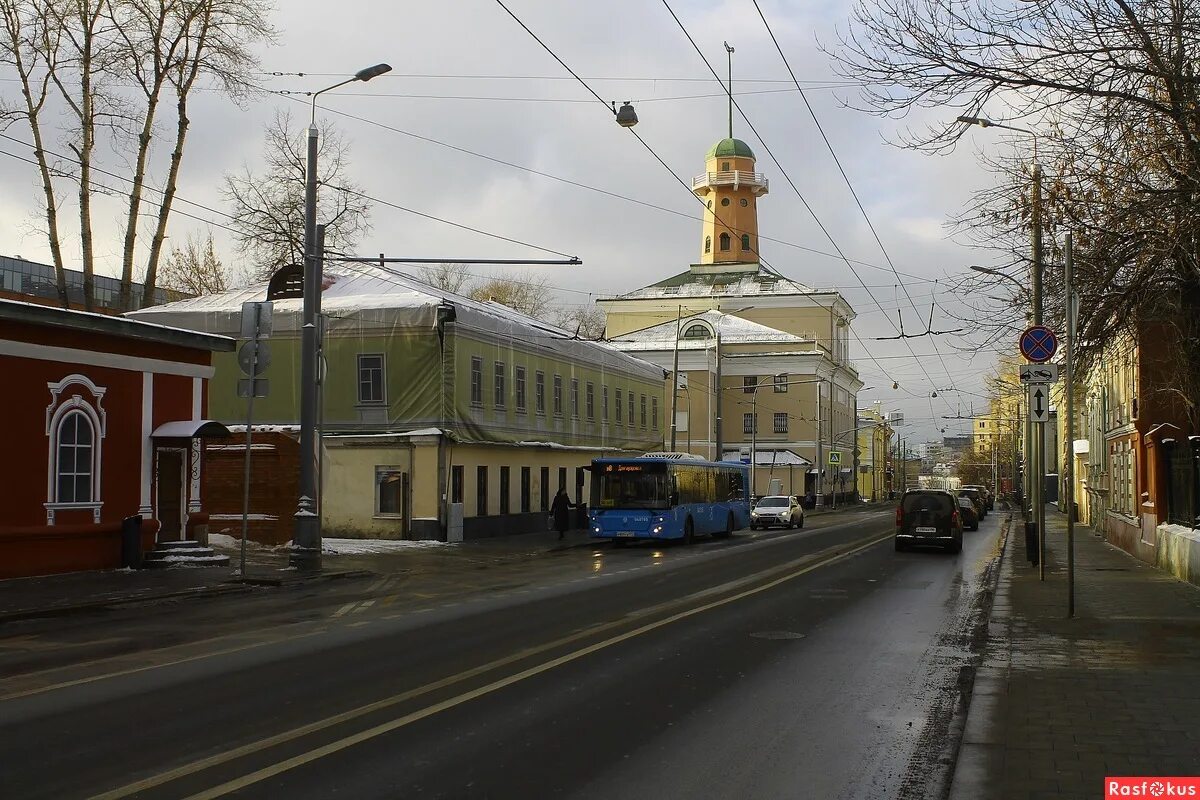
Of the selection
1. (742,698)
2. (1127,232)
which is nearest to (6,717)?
(742,698)

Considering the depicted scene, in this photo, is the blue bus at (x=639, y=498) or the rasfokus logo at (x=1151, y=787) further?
the blue bus at (x=639, y=498)

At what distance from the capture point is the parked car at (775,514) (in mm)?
51969

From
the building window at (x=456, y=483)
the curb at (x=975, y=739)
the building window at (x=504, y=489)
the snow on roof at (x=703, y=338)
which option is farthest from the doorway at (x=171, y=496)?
the snow on roof at (x=703, y=338)

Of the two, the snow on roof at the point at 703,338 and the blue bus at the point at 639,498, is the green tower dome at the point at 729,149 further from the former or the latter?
the blue bus at the point at 639,498

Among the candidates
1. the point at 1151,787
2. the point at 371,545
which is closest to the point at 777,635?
the point at 1151,787

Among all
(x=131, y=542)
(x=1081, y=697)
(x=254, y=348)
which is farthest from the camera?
(x=131, y=542)

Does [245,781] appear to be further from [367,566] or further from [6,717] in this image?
[367,566]

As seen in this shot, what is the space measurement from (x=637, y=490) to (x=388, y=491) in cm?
751

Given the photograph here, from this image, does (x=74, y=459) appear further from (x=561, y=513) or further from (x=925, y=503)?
(x=925, y=503)

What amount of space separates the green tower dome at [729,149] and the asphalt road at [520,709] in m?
80.1

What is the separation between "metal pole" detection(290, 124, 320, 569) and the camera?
2325 centimetres

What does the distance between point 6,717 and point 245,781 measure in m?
3.05

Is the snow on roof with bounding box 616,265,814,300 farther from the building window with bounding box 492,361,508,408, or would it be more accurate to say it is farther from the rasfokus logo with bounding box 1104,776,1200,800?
the rasfokus logo with bounding box 1104,776,1200,800

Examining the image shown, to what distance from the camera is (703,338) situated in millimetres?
82125
